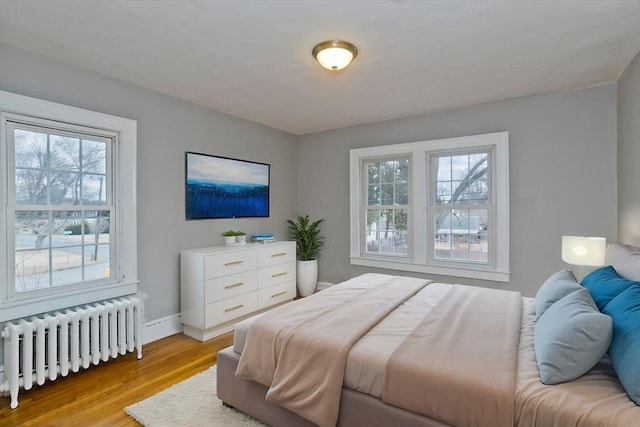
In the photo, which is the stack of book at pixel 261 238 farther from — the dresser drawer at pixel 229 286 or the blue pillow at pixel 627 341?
the blue pillow at pixel 627 341

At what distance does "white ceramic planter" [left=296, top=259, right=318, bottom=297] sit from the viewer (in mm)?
4637

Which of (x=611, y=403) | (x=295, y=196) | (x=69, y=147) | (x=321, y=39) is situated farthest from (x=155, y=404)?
(x=295, y=196)

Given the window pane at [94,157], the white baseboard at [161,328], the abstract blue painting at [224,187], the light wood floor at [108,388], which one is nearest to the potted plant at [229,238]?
the abstract blue painting at [224,187]

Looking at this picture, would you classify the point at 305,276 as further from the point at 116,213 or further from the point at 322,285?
the point at 116,213

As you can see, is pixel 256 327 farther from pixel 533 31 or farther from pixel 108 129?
pixel 533 31

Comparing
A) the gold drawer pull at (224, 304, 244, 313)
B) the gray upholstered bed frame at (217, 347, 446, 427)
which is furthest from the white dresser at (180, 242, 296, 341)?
the gray upholstered bed frame at (217, 347, 446, 427)

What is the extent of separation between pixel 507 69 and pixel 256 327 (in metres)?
2.89

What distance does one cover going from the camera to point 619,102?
9.77ft

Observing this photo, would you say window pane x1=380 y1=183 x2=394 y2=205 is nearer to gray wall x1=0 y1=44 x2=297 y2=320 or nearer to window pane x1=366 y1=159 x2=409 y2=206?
window pane x1=366 y1=159 x2=409 y2=206

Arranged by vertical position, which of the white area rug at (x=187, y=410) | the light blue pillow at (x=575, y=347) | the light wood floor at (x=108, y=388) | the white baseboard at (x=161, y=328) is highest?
the light blue pillow at (x=575, y=347)

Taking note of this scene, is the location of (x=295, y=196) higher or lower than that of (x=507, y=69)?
lower

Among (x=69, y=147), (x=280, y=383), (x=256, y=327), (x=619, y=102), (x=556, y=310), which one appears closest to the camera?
(x=556, y=310)

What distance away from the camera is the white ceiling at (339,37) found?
194 cm

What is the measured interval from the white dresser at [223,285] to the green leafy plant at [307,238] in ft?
2.64
